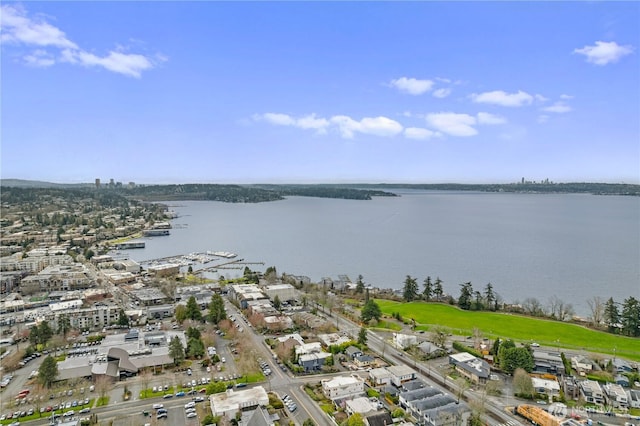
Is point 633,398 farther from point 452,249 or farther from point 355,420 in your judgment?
point 452,249

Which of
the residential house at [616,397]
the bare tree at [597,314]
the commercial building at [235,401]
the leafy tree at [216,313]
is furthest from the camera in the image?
the bare tree at [597,314]

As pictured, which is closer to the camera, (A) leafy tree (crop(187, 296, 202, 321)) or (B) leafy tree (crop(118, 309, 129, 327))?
(B) leafy tree (crop(118, 309, 129, 327))

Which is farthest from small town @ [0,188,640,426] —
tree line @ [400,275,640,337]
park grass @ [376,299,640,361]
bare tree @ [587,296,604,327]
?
bare tree @ [587,296,604,327]

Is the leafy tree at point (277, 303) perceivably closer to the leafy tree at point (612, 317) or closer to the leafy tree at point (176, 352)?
the leafy tree at point (176, 352)

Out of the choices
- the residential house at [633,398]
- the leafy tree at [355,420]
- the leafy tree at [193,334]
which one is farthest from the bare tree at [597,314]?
the leafy tree at [193,334]

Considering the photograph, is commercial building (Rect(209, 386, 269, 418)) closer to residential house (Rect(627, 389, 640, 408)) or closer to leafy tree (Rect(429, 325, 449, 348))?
leafy tree (Rect(429, 325, 449, 348))

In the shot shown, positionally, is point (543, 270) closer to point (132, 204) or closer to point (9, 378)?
point (9, 378)
